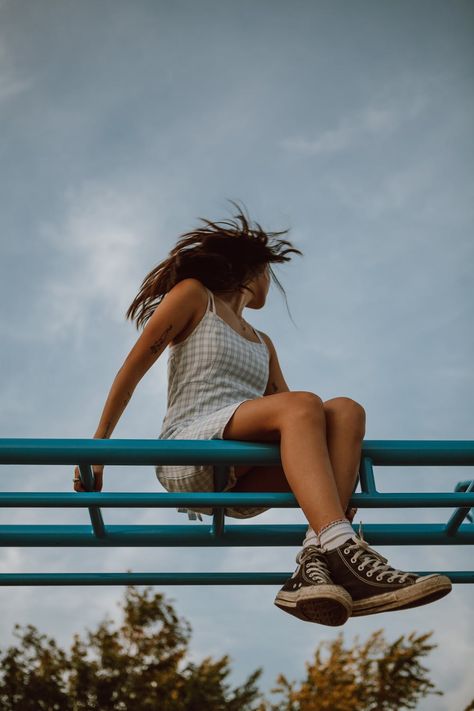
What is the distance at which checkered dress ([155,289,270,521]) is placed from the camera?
2.40m

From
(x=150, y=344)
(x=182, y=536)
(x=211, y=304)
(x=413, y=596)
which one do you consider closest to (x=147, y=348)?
(x=150, y=344)

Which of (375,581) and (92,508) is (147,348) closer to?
(92,508)

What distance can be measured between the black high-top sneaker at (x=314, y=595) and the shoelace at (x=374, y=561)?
0.25ft

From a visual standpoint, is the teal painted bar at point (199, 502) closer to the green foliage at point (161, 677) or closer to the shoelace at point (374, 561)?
the shoelace at point (374, 561)

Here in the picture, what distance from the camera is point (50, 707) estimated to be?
9945 mm

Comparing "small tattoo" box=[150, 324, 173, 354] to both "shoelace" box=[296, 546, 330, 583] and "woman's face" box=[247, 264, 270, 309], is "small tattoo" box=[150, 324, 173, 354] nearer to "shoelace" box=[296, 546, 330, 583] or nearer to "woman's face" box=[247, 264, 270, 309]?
"woman's face" box=[247, 264, 270, 309]

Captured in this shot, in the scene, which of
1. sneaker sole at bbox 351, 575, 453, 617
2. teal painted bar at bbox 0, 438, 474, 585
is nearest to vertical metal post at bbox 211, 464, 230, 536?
teal painted bar at bbox 0, 438, 474, 585

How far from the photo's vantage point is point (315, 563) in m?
1.73

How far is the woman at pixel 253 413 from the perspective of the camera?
168 cm

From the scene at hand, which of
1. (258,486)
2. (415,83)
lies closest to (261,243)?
(258,486)

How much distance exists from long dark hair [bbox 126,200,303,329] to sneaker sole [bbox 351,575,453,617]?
→ 1.42 metres

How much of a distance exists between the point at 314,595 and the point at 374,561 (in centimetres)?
18

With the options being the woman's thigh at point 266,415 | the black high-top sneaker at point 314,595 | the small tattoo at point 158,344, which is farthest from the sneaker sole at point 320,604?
the small tattoo at point 158,344

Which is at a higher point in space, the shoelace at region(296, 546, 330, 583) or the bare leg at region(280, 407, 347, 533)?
the bare leg at region(280, 407, 347, 533)
